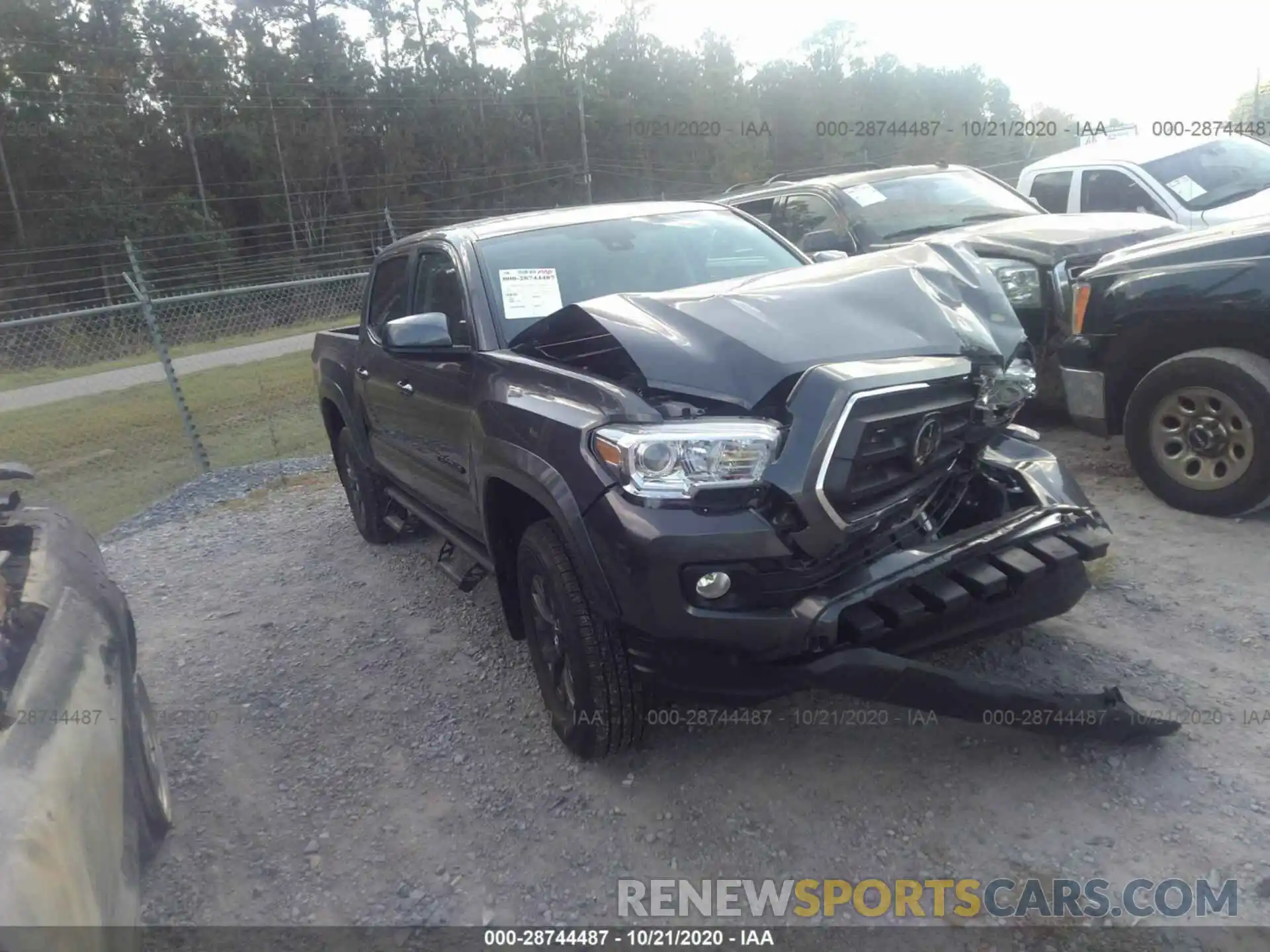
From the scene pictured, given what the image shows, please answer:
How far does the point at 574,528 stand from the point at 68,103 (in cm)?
3284

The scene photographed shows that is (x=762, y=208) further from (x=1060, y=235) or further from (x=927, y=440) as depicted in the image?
(x=927, y=440)

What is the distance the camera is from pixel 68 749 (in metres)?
2.18

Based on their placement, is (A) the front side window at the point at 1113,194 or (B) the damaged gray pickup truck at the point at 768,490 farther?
(A) the front side window at the point at 1113,194

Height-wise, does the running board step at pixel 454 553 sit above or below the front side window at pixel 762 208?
below

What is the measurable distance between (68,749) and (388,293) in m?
3.52

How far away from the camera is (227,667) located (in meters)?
4.77

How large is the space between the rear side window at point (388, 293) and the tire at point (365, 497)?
82 cm

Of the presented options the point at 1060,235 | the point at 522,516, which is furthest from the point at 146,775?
the point at 1060,235

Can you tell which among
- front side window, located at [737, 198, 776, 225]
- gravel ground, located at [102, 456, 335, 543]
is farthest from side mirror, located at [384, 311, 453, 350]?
front side window, located at [737, 198, 776, 225]

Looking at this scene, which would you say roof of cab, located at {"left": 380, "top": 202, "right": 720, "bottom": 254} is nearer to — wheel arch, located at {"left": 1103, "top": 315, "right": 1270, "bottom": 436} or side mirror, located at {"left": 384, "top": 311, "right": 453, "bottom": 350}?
side mirror, located at {"left": 384, "top": 311, "right": 453, "bottom": 350}

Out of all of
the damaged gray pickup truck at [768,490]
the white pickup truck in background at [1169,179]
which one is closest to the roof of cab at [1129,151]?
the white pickup truck in background at [1169,179]

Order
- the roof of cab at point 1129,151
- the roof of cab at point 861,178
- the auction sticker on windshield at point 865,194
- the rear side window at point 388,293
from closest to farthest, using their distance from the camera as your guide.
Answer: the rear side window at point 388,293 < the auction sticker on windshield at point 865,194 < the roof of cab at point 861,178 < the roof of cab at point 1129,151

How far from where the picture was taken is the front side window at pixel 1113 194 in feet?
28.3

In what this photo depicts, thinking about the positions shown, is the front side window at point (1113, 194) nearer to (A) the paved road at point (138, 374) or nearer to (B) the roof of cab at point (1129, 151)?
(B) the roof of cab at point (1129, 151)
